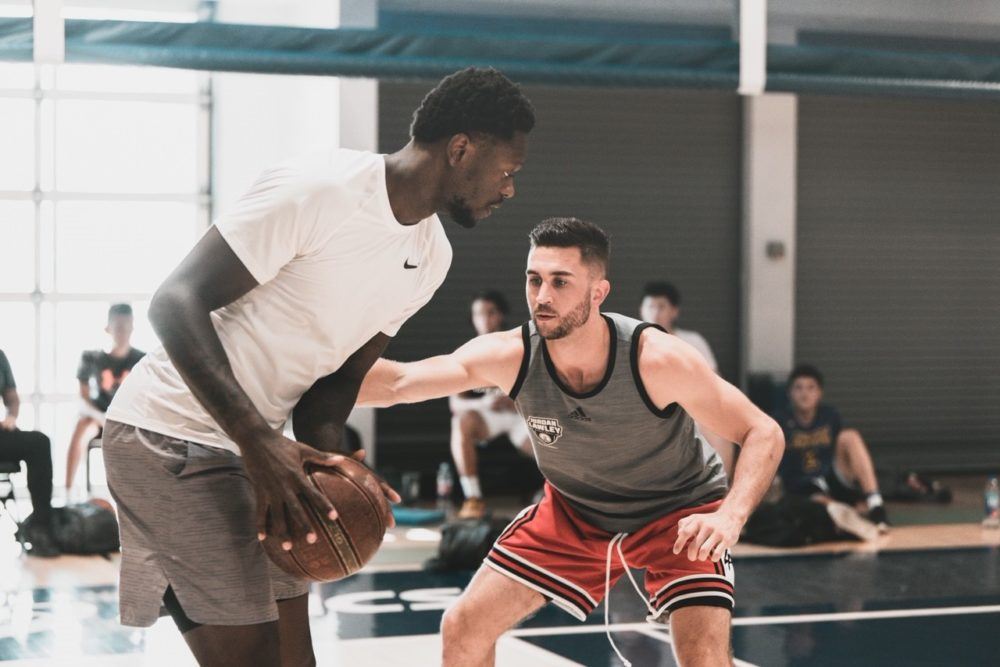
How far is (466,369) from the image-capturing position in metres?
3.91

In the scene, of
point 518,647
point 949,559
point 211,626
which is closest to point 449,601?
point 518,647

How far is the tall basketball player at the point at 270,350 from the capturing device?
252 cm

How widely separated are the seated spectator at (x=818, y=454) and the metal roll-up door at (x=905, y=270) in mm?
2222

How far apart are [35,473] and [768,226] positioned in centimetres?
590

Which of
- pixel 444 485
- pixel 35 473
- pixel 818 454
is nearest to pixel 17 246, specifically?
pixel 35 473

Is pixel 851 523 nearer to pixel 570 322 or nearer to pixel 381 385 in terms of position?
pixel 570 322

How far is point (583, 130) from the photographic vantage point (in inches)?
410

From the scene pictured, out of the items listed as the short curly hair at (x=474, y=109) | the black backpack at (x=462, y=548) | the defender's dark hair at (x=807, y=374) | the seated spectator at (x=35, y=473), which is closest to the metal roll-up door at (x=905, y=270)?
the defender's dark hair at (x=807, y=374)

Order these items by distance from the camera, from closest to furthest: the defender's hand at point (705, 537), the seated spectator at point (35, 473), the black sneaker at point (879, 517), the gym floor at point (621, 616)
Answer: the defender's hand at point (705, 537) < the gym floor at point (621, 616) < the seated spectator at point (35, 473) < the black sneaker at point (879, 517)

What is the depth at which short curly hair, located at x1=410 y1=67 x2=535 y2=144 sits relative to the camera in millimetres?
2600

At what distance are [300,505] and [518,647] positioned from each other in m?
2.99

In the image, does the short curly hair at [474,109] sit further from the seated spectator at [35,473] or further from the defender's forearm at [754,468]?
the seated spectator at [35,473]

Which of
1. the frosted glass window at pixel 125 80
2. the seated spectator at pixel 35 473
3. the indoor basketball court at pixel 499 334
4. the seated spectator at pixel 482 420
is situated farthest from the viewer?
the frosted glass window at pixel 125 80

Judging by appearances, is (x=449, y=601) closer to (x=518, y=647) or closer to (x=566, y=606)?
(x=518, y=647)
